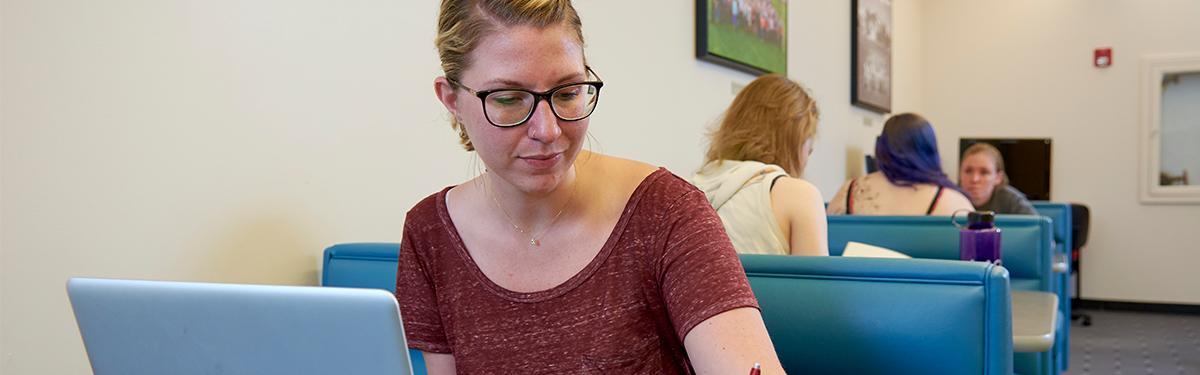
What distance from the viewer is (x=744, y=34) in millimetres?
3635

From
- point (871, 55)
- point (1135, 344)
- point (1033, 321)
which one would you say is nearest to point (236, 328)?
point (1033, 321)

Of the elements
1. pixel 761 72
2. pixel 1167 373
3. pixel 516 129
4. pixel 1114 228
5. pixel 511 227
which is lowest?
pixel 1167 373

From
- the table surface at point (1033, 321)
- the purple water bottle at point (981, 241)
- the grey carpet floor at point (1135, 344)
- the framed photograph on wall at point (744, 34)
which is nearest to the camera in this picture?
the table surface at point (1033, 321)

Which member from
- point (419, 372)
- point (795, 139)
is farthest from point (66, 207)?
point (795, 139)

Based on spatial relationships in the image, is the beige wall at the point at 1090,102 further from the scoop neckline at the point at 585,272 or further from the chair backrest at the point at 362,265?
the scoop neckline at the point at 585,272

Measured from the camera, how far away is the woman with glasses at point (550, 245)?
1.06 metres

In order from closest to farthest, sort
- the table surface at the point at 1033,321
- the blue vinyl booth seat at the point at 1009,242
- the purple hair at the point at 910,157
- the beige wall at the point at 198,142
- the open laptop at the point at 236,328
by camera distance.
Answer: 1. the open laptop at the point at 236,328
2. the beige wall at the point at 198,142
3. the table surface at the point at 1033,321
4. the blue vinyl booth seat at the point at 1009,242
5. the purple hair at the point at 910,157

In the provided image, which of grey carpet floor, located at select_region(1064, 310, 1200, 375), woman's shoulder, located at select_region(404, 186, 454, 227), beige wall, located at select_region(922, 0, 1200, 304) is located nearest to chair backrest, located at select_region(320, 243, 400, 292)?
woman's shoulder, located at select_region(404, 186, 454, 227)

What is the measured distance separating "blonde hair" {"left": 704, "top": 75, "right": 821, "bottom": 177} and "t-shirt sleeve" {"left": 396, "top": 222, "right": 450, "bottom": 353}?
1.36m

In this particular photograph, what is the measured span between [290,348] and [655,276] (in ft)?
1.76

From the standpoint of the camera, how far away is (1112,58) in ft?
21.4

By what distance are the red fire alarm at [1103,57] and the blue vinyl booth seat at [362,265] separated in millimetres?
6197

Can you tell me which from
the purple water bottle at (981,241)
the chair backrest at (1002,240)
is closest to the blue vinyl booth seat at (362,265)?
the purple water bottle at (981,241)

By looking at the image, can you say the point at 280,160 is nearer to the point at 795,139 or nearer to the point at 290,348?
the point at 290,348
